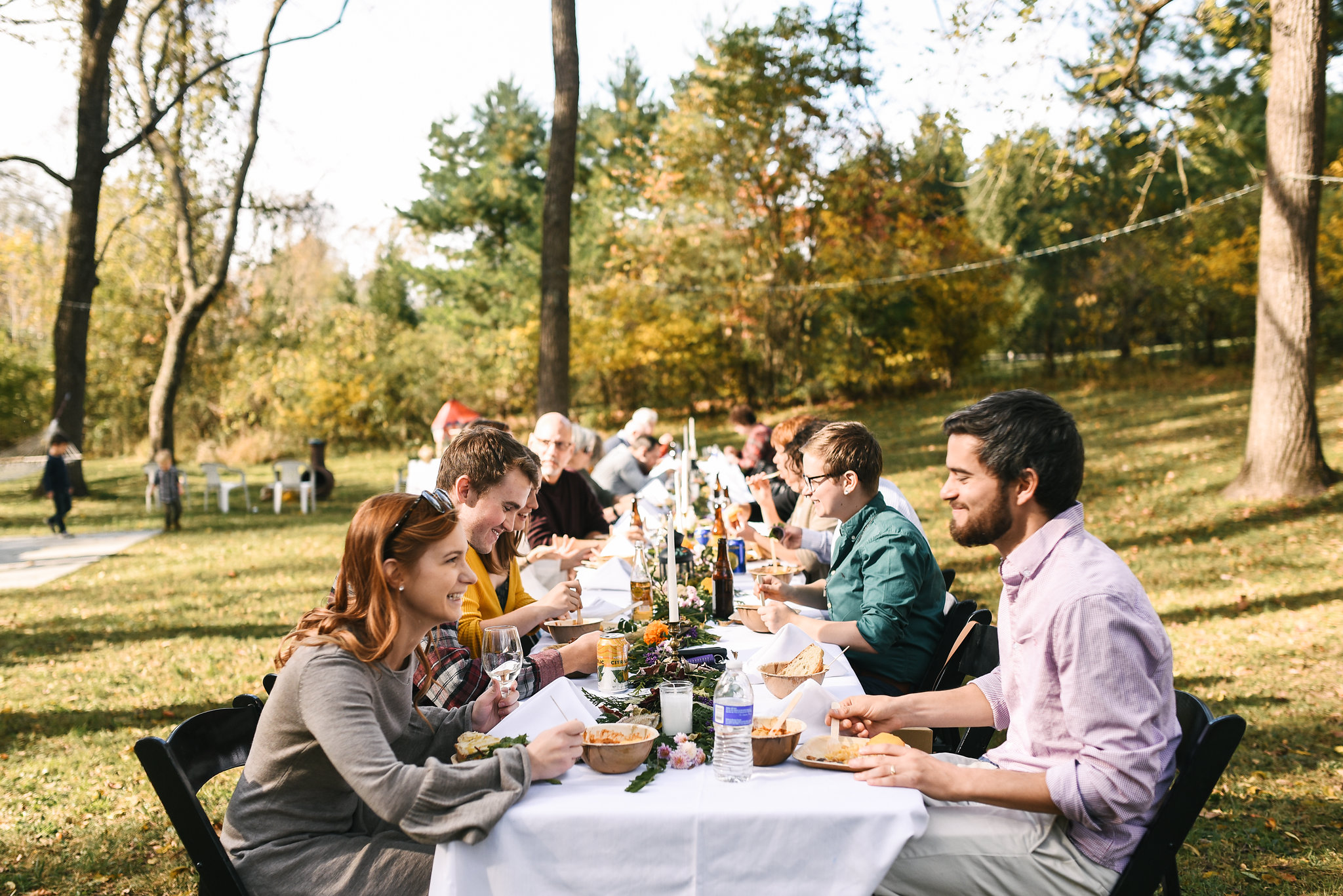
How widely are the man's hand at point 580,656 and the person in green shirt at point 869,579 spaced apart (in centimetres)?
72

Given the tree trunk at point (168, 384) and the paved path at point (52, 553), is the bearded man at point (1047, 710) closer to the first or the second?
the paved path at point (52, 553)

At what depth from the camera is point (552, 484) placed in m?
6.18

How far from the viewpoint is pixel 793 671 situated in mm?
2789

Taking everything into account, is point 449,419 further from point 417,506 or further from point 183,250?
point 183,250

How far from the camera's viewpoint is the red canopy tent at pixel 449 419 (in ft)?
32.9

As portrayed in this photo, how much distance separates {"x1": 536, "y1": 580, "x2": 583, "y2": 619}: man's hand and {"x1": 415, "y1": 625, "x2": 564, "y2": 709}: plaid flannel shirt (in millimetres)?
409

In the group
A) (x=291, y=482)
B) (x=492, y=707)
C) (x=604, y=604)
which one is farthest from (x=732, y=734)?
(x=291, y=482)

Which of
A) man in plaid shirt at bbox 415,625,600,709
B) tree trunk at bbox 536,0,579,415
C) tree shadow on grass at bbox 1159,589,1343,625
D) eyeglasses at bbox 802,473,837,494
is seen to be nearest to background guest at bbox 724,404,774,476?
tree trunk at bbox 536,0,579,415

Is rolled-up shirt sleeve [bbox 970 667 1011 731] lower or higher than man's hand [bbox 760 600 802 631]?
lower

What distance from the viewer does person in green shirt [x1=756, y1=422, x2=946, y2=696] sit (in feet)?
11.1

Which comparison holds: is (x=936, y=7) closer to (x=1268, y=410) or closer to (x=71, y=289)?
(x=1268, y=410)

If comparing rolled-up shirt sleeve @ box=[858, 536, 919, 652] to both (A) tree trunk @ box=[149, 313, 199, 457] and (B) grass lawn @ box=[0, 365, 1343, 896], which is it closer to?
(B) grass lawn @ box=[0, 365, 1343, 896]

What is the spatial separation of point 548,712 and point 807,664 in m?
0.80

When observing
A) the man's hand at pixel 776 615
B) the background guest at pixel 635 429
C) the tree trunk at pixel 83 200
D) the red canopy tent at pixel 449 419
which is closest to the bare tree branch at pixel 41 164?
the tree trunk at pixel 83 200
